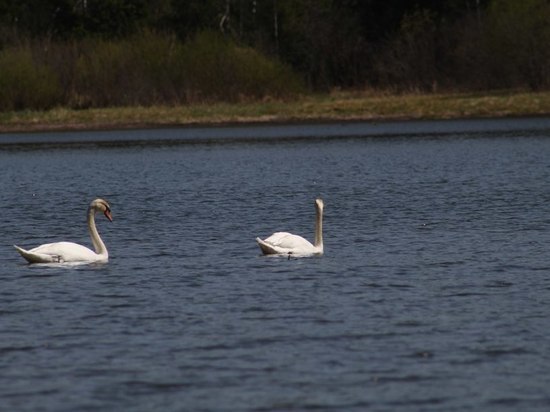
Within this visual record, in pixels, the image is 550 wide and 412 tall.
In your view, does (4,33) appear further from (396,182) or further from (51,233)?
(51,233)

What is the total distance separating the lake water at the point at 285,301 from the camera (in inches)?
430

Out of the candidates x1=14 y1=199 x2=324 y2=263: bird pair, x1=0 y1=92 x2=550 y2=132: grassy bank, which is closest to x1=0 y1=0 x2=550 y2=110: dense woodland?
x1=0 y1=92 x2=550 y2=132: grassy bank

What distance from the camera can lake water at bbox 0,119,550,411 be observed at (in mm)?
10914

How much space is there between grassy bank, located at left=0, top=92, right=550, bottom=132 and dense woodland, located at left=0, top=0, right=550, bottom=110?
1.98m

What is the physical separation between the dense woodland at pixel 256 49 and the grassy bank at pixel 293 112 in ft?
6.50

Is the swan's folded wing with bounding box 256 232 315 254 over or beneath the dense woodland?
over

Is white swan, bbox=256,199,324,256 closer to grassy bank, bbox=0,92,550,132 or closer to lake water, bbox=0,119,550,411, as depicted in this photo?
lake water, bbox=0,119,550,411

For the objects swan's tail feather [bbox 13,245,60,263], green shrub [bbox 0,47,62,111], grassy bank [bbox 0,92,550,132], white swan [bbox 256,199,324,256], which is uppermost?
swan's tail feather [bbox 13,245,60,263]

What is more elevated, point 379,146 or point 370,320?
point 370,320

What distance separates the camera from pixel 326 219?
78.9ft

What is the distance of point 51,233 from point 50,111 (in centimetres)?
3830

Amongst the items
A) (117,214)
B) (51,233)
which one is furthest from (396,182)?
(51,233)

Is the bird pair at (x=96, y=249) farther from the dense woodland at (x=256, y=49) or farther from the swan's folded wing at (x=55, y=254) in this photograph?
the dense woodland at (x=256, y=49)

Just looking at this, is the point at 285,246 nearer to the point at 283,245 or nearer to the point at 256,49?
the point at 283,245
